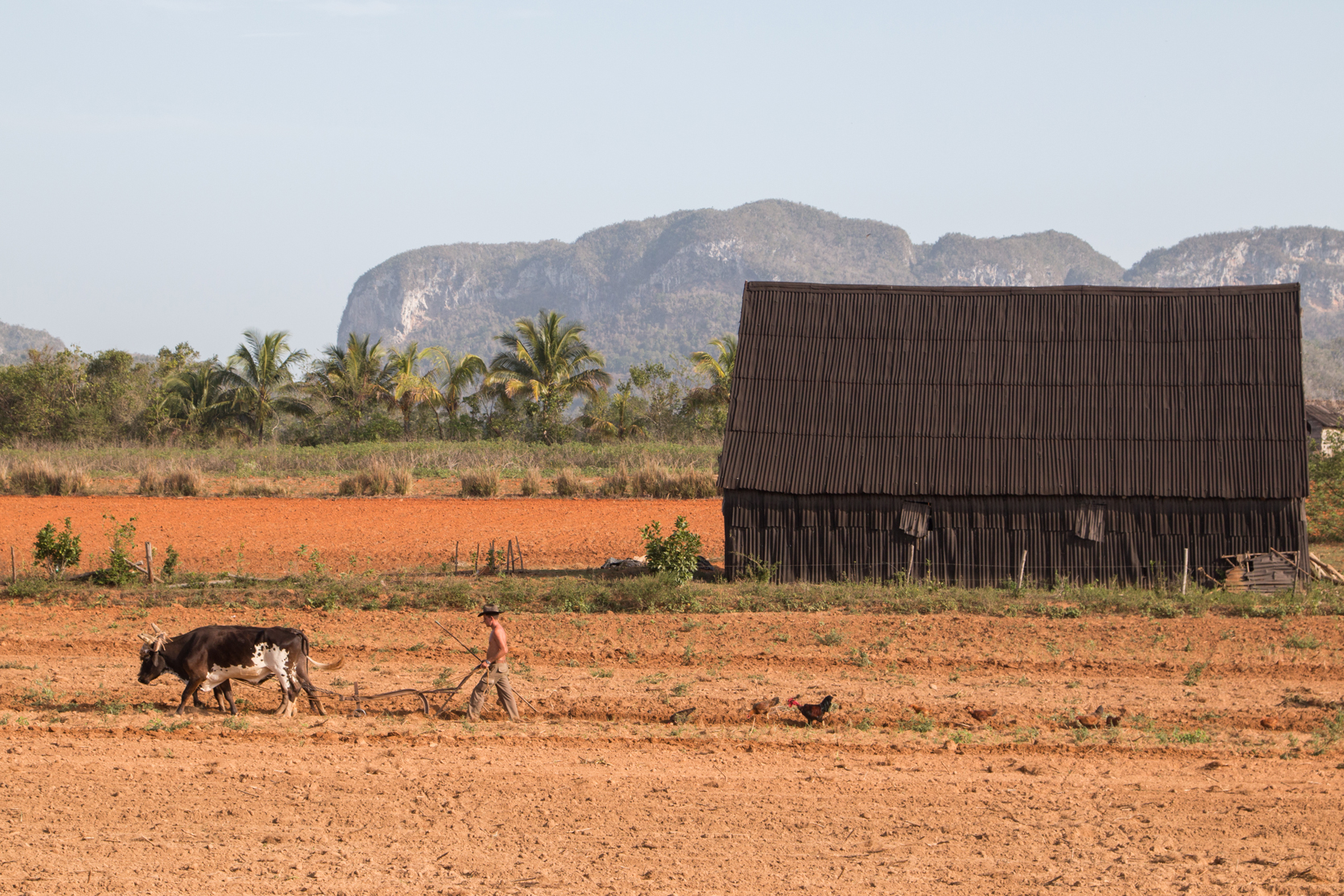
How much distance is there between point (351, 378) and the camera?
47375mm

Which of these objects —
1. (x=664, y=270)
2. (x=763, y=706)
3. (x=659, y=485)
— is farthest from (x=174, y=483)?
(x=664, y=270)

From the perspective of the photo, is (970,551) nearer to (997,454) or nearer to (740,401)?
(997,454)

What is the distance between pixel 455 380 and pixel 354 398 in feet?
18.8

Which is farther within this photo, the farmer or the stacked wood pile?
the stacked wood pile

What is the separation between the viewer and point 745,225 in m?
167

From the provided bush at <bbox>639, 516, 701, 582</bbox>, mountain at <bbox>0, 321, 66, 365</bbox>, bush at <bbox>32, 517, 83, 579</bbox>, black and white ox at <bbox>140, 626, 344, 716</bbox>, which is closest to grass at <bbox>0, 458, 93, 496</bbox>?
bush at <bbox>32, 517, 83, 579</bbox>

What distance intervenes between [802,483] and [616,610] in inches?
152

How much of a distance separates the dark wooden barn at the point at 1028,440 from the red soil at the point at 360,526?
4.39 metres

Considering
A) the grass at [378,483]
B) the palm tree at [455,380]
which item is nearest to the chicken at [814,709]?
the grass at [378,483]

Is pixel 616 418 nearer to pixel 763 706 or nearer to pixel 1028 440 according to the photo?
pixel 1028 440

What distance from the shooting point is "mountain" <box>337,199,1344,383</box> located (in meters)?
158

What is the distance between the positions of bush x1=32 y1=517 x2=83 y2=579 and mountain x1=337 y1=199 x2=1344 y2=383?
422 ft

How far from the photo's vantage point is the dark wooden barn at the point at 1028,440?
56.5ft

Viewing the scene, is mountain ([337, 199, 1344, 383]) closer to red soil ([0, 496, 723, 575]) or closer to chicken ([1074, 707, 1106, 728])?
red soil ([0, 496, 723, 575])
